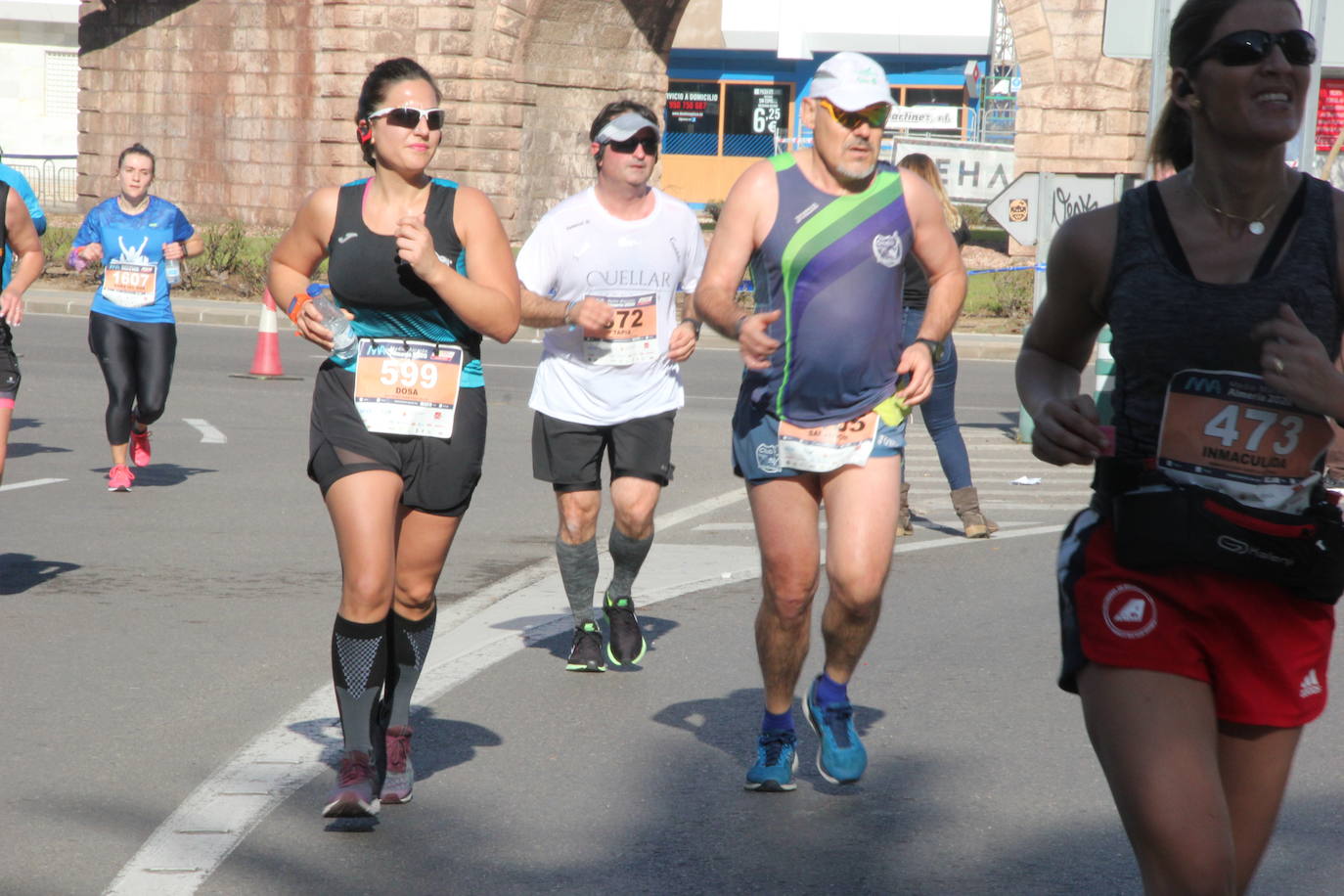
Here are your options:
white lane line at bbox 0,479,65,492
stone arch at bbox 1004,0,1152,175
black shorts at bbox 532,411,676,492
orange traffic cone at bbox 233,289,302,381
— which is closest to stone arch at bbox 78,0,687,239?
stone arch at bbox 1004,0,1152,175

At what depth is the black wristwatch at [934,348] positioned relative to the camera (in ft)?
17.1

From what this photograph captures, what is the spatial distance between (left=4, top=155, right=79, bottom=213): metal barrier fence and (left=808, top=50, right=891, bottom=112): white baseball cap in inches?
1409

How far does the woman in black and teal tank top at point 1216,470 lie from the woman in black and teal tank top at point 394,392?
2.09 m

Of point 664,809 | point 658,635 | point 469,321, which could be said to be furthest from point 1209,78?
point 658,635

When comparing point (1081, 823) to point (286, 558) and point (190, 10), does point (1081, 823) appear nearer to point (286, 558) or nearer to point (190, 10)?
point (286, 558)

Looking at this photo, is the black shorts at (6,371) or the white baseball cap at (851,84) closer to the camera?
the white baseball cap at (851,84)

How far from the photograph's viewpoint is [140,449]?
1116 cm

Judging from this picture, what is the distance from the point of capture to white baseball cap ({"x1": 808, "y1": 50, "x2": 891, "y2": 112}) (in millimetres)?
5094

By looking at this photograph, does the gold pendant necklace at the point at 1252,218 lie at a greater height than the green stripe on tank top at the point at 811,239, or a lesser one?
greater

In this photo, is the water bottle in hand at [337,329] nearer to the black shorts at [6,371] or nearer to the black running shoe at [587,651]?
the black running shoe at [587,651]

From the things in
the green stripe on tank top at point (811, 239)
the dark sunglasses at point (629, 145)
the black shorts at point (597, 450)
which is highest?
the dark sunglasses at point (629, 145)

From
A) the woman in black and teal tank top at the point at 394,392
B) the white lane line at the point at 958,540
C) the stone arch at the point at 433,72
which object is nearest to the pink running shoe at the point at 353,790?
the woman in black and teal tank top at the point at 394,392

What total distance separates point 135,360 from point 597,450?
5.00 metres

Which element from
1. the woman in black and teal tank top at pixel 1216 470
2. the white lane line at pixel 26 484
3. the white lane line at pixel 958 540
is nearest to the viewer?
the woman in black and teal tank top at pixel 1216 470
